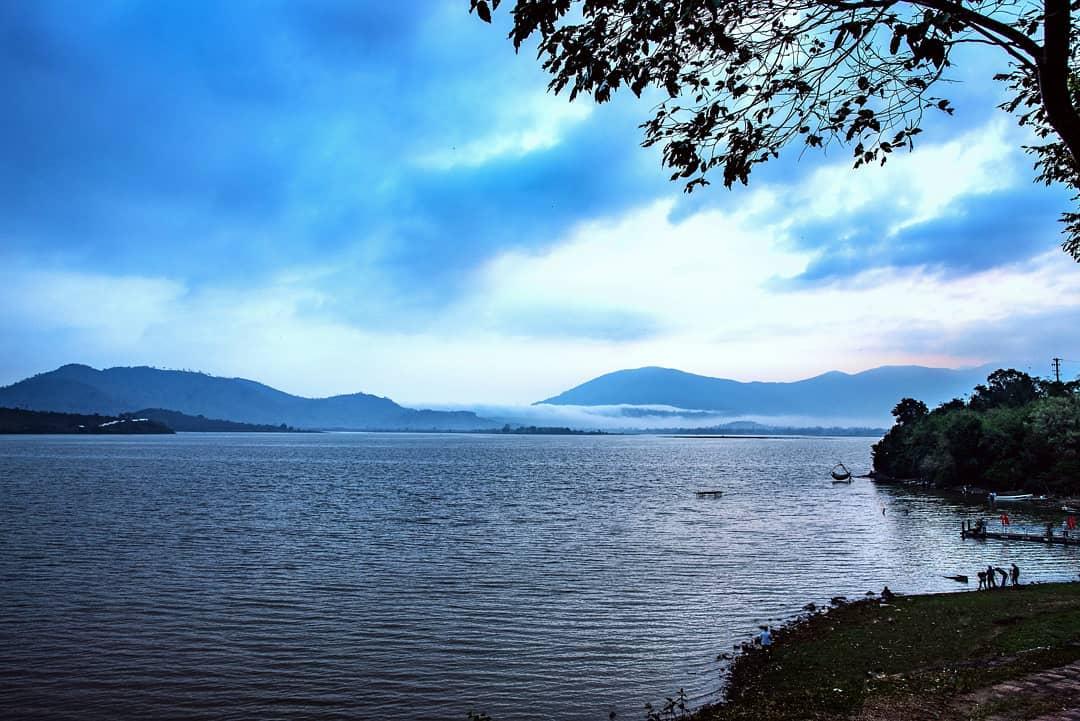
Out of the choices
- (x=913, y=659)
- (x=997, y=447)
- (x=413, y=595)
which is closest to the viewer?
(x=913, y=659)

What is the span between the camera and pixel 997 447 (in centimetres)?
10612

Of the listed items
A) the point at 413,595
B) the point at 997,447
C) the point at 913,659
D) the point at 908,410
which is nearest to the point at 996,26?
the point at 913,659

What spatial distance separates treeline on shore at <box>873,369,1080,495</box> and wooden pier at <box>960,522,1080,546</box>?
3537 cm

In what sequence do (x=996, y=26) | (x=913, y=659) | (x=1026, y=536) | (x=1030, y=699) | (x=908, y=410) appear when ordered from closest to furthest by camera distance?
(x=996, y=26), (x=1030, y=699), (x=913, y=659), (x=1026, y=536), (x=908, y=410)

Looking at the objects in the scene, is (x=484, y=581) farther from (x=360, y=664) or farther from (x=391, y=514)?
(x=391, y=514)

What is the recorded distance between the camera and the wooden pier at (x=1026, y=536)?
54.3m

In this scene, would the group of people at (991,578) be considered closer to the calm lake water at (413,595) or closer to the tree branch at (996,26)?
the calm lake water at (413,595)

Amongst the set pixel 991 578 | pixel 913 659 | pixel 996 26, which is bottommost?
pixel 991 578

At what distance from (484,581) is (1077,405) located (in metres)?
84.0

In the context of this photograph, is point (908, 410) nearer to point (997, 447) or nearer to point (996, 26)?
point (997, 447)

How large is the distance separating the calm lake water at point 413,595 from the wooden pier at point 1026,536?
7.94ft

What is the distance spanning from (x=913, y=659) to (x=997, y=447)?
10185 cm

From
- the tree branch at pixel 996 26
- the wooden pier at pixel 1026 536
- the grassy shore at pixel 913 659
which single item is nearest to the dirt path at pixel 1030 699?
the grassy shore at pixel 913 659

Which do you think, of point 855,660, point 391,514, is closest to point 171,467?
point 391,514
